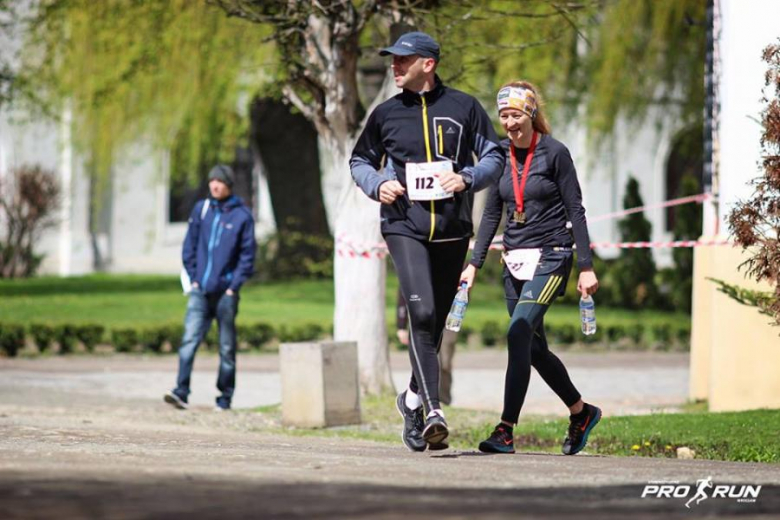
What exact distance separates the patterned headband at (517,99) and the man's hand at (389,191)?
0.79 m

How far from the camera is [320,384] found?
11.8 metres

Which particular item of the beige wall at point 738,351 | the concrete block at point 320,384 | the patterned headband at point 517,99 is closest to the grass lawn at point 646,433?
the concrete block at point 320,384

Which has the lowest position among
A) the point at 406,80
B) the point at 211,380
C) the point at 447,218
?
the point at 211,380

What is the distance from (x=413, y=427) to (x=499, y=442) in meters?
0.49

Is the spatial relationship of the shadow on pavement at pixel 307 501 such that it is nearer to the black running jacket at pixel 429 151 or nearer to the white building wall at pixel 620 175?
the black running jacket at pixel 429 151

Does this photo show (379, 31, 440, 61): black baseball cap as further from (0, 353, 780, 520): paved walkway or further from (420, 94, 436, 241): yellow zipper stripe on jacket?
(0, 353, 780, 520): paved walkway

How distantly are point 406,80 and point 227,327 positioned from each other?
5.44 metres

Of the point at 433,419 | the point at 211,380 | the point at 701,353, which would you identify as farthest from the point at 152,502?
the point at 211,380

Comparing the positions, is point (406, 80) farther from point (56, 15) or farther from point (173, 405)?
point (56, 15)

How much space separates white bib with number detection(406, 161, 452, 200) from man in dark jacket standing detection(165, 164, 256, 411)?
5.31 m

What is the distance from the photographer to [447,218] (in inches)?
315

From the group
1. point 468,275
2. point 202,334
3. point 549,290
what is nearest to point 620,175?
point 202,334

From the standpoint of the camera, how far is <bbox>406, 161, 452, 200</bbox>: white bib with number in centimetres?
796
